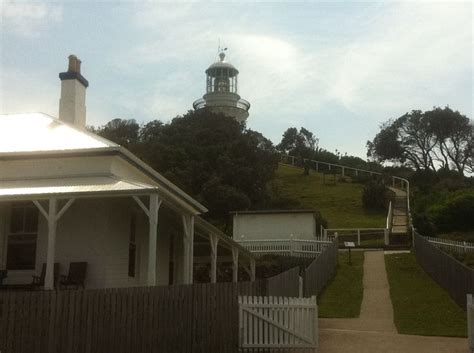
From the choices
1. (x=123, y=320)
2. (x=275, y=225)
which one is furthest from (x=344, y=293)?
(x=123, y=320)

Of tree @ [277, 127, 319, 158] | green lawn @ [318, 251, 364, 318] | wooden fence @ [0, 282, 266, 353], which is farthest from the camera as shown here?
tree @ [277, 127, 319, 158]

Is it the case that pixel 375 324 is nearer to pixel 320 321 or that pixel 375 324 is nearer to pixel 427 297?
pixel 320 321

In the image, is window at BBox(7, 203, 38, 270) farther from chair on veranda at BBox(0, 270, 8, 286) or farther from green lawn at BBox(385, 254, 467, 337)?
green lawn at BBox(385, 254, 467, 337)

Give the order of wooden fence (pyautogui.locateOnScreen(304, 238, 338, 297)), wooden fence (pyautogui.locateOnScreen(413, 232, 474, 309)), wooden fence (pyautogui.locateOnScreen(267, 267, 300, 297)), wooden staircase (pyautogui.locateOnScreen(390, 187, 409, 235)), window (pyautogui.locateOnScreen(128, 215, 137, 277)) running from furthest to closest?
wooden staircase (pyautogui.locateOnScreen(390, 187, 409, 235)) < wooden fence (pyautogui.locateOnScreen(304, 238, 338, 297)) < wooden fence (pyautogui.locateOnScreen(413, 232, 474, 309)) < window (pyautogui.locateOnScreen(128, 215, 137, 277)) < wooden fence (pyautogui.locateOnScreen(267, 267, 300, 297))

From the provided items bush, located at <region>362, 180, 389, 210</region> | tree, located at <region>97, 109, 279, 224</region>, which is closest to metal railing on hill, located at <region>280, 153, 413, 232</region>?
bush, located at <region>362, 180, 389, 210</region>

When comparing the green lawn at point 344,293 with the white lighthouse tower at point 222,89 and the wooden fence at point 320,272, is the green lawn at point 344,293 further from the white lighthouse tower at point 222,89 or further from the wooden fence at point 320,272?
the white lighthouse tower at point 222,89

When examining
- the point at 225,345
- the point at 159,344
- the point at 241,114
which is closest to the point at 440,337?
the point at 225,345

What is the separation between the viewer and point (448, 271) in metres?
23.4

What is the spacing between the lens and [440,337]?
1691 cm

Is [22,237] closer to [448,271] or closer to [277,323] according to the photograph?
[277,323]

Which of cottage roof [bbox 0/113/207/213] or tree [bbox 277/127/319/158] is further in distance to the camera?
tree [bbox 277/127/319/158]

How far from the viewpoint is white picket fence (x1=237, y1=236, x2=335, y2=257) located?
33.2 m

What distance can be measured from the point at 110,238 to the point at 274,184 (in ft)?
176

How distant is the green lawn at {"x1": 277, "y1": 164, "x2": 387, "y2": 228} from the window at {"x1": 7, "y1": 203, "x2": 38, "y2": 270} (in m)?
37.2
